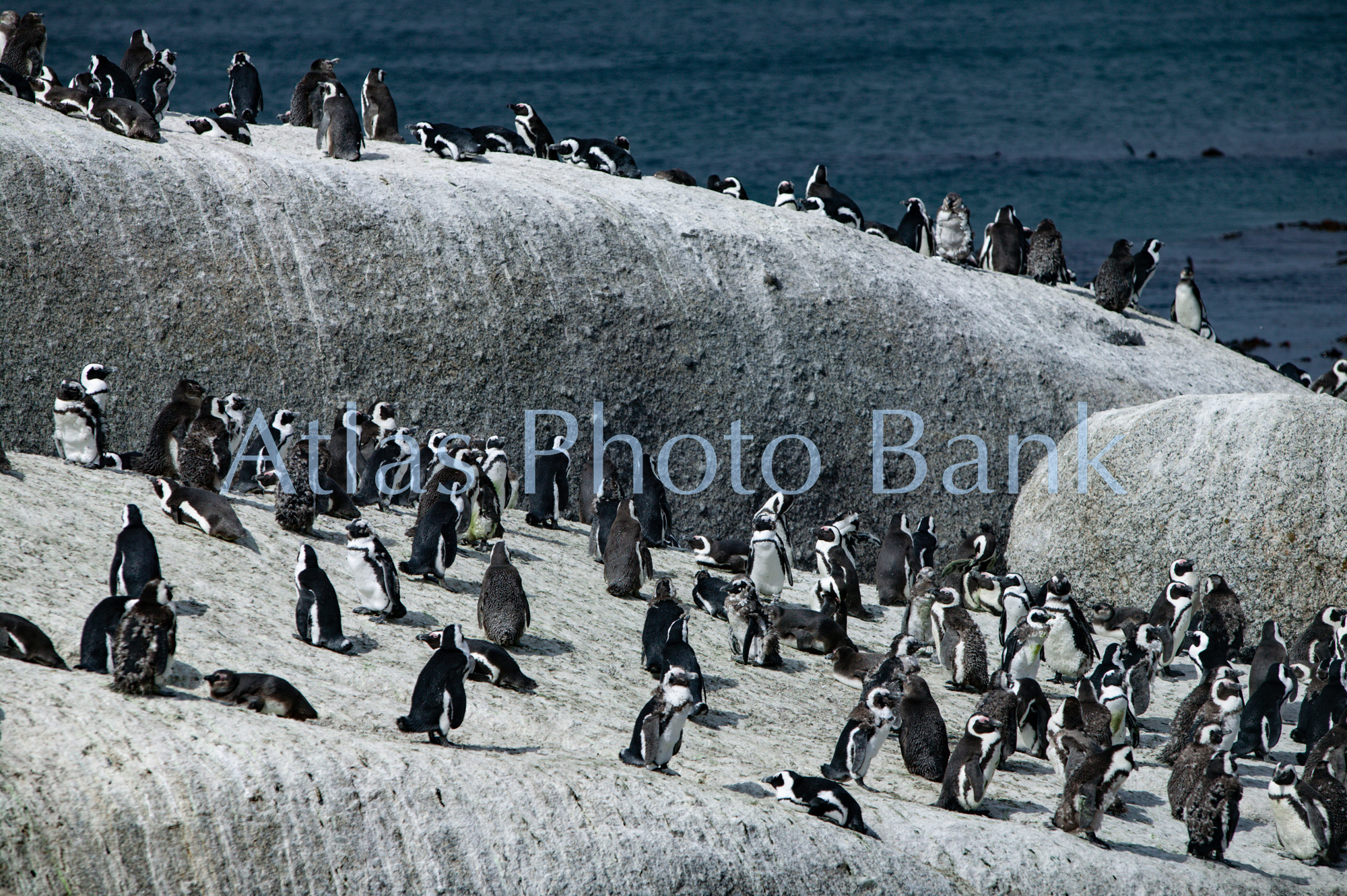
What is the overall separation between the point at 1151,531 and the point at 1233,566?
800mm

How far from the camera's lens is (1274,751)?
31.6 ft

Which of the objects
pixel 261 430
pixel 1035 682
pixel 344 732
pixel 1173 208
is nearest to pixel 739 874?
pixel 344 732

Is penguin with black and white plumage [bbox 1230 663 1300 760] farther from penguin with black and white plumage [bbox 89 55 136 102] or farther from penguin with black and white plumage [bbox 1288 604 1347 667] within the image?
penguin with black and white plumage [bbox 89 55 136 102]

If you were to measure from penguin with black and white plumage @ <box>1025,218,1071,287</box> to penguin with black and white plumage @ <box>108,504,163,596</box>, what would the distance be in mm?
11964

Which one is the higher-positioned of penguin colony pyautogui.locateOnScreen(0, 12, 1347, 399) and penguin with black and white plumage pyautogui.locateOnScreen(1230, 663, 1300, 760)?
penguin colony pyautogui.locateOnScreen(0, 12, 1347, 399)

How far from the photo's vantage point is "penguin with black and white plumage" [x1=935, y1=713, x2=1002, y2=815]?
7.29 meters

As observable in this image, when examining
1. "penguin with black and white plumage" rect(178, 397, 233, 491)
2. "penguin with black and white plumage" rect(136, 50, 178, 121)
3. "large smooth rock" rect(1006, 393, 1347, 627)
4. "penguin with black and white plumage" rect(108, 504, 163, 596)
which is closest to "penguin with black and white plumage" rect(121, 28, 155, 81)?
"penguin with black and white plumage" rect(136, 50, 178, 121)

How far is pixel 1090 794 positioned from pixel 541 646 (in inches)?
144

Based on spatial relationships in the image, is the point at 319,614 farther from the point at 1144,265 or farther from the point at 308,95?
the point at 1144,265

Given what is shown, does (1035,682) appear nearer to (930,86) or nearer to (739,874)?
(739,874)

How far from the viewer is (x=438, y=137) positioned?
14.6m

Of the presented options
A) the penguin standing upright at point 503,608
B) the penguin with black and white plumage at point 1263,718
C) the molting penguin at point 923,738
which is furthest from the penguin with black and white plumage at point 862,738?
the penguin with black and white plumage at point 1263,718

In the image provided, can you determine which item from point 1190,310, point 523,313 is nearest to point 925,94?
point 1190,310

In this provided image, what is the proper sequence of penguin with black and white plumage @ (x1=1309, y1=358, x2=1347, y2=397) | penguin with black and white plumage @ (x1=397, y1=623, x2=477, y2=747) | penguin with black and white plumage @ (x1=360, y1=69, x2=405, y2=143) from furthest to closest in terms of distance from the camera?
1. penguin with black and white plumage @ (x1=1309, y1=358, x2=1347, y2=397)
2. penguin with black and white plumage @ (x1=360, y1=69, x2=405, y2=143)
3. penguin with black and white plumage @ (x1=397, y1=623, x2=477, y2=747)
